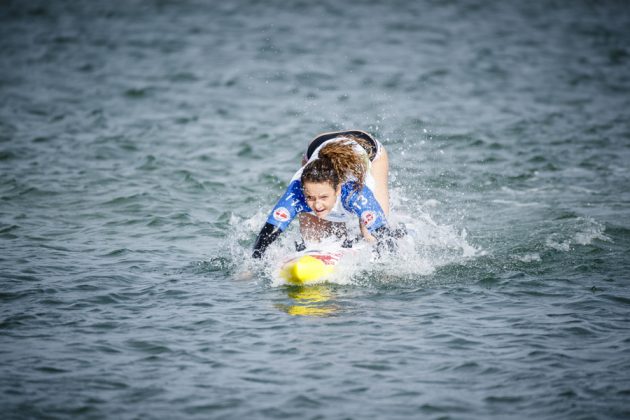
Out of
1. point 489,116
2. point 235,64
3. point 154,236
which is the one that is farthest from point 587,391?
point 235,64

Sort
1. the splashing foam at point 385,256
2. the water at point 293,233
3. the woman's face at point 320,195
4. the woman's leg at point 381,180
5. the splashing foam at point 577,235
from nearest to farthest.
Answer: the water at point 293,233 → the woman's face at point 320,195 → the splashing foam at point 385,256 → the woman's leg at point 381,180 → the splashing foam at point 577,235

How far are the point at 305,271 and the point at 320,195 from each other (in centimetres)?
84

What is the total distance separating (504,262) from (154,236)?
4524 millimetres

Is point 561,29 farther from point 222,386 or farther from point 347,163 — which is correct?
point 222,386

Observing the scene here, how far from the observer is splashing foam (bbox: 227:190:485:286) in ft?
28.8

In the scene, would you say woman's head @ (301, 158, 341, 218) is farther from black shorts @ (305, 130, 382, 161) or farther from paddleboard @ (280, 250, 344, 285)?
black shorts @ (305, 130, 382, 161)

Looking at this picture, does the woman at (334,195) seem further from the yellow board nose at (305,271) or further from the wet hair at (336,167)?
the yellow board nose at (305,271)

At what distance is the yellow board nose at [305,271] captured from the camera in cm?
844

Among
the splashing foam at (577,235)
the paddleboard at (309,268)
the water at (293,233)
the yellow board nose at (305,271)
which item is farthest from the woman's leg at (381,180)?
the splashing foam at (577,235)

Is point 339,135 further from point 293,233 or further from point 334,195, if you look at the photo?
point 293,233

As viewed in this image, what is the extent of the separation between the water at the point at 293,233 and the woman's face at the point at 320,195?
88 cm

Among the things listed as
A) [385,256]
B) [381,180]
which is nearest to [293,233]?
[381,180]

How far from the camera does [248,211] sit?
1194cm

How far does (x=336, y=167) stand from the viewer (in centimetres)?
828
